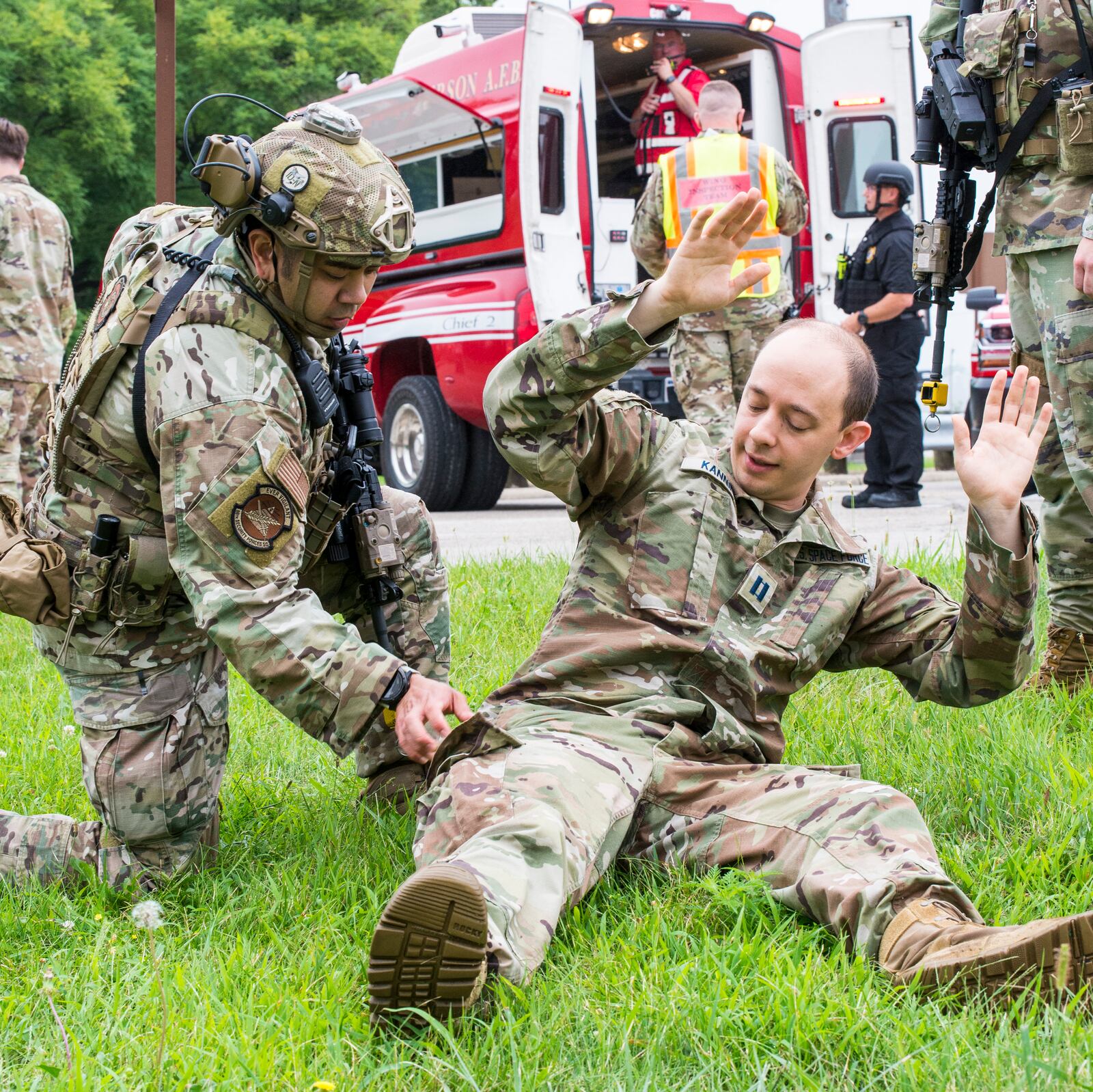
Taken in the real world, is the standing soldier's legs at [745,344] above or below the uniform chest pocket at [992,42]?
below

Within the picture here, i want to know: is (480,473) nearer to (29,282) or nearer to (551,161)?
(551,161)

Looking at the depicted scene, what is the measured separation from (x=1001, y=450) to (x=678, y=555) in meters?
0.66

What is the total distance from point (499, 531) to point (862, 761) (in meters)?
4.93

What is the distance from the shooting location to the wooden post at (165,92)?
3.64 m

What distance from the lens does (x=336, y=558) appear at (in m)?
3.28

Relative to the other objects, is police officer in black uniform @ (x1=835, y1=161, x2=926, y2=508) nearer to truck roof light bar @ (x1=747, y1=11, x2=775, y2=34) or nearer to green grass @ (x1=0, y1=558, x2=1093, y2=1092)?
truck roof light bar @ (x1=747, y1=11, x2=775, y2=34)

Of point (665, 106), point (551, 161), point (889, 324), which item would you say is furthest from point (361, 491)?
point (665, 106)

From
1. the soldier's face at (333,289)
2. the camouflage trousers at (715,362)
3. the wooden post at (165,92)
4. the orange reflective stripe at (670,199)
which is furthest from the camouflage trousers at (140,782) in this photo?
the camouflage trousers at (715,362)

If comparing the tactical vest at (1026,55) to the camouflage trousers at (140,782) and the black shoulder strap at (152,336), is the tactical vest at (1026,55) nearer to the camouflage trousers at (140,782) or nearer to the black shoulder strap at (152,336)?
the black shoulder strap at (152,336)

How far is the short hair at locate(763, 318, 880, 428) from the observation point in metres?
2.89

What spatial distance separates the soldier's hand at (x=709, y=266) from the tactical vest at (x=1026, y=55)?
155cm

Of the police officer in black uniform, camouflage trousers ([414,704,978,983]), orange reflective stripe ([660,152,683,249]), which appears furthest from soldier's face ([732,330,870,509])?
the police officer in black uniform

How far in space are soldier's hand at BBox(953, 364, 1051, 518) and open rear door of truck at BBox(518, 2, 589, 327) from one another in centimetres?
550

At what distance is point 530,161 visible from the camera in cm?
797
